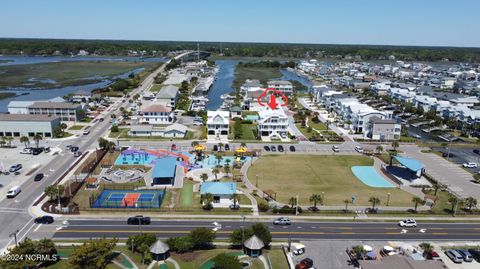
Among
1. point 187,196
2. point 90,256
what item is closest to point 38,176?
point 187,196

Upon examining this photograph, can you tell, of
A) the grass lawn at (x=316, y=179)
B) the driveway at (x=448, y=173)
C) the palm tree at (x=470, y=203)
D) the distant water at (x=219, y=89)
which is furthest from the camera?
the distant water at (x=219, y=89)

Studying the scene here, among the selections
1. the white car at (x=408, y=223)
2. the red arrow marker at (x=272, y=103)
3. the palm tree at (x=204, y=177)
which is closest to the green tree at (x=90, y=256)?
the palm tree at (x=204, y=177)

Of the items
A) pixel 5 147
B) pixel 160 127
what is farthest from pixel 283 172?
pixel 5 147

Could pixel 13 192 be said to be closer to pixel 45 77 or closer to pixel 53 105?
pixel 53 105

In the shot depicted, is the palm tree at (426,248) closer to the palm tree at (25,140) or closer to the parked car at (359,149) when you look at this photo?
the parked car at (359,149)

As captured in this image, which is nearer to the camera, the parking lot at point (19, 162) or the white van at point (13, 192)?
the white van at point (13, 192)

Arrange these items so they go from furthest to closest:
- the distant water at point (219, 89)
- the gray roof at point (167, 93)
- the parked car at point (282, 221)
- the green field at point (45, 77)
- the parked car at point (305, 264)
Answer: the green field at point (45, 77) → the distant water at point (219, 89) → the gray roof at point (167, 93) → the parked car at point (282, 221) → the parked car at point (305, 264)

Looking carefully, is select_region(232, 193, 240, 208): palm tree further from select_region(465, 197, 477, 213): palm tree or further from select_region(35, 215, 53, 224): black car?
select_region(465, 197, 477, 213): palm tree
